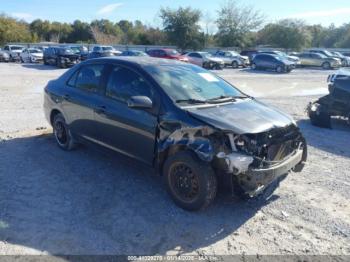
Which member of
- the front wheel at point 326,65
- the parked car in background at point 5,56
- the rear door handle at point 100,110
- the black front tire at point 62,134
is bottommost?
the front wheel at point 326,65

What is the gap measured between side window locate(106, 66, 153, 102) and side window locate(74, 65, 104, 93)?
319 mm

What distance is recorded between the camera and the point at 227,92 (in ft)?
17.0

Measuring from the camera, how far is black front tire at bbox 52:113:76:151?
20.1ft

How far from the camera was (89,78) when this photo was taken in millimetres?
5566

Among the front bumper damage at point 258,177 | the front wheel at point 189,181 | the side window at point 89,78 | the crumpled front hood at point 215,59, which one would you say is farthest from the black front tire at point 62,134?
the crumpled front hood at point 215,59

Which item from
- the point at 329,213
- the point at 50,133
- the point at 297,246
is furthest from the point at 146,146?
A: the point at 50,133

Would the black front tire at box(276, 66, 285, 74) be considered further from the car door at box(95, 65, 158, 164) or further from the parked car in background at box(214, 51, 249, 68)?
the car door at box(95, 65, 158, 164)

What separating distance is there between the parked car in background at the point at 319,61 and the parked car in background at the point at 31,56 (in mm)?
26422

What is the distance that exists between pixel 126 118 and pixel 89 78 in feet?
4.22

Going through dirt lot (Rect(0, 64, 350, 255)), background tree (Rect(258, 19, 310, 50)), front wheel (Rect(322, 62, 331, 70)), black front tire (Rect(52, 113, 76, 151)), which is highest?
background tree (Rect(258, 19, 310, 50))

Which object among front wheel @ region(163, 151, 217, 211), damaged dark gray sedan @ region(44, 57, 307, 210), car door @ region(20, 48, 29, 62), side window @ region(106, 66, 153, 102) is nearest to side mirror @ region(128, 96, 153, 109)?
damaged dark gray sedan @ region(44, 57, 307, 210)

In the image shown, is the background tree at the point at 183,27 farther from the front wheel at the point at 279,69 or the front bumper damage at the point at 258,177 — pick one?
the front bumper damage at the point at 258,177

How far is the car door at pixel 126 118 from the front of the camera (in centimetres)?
449

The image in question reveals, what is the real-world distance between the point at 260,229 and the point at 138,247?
1.36 m
